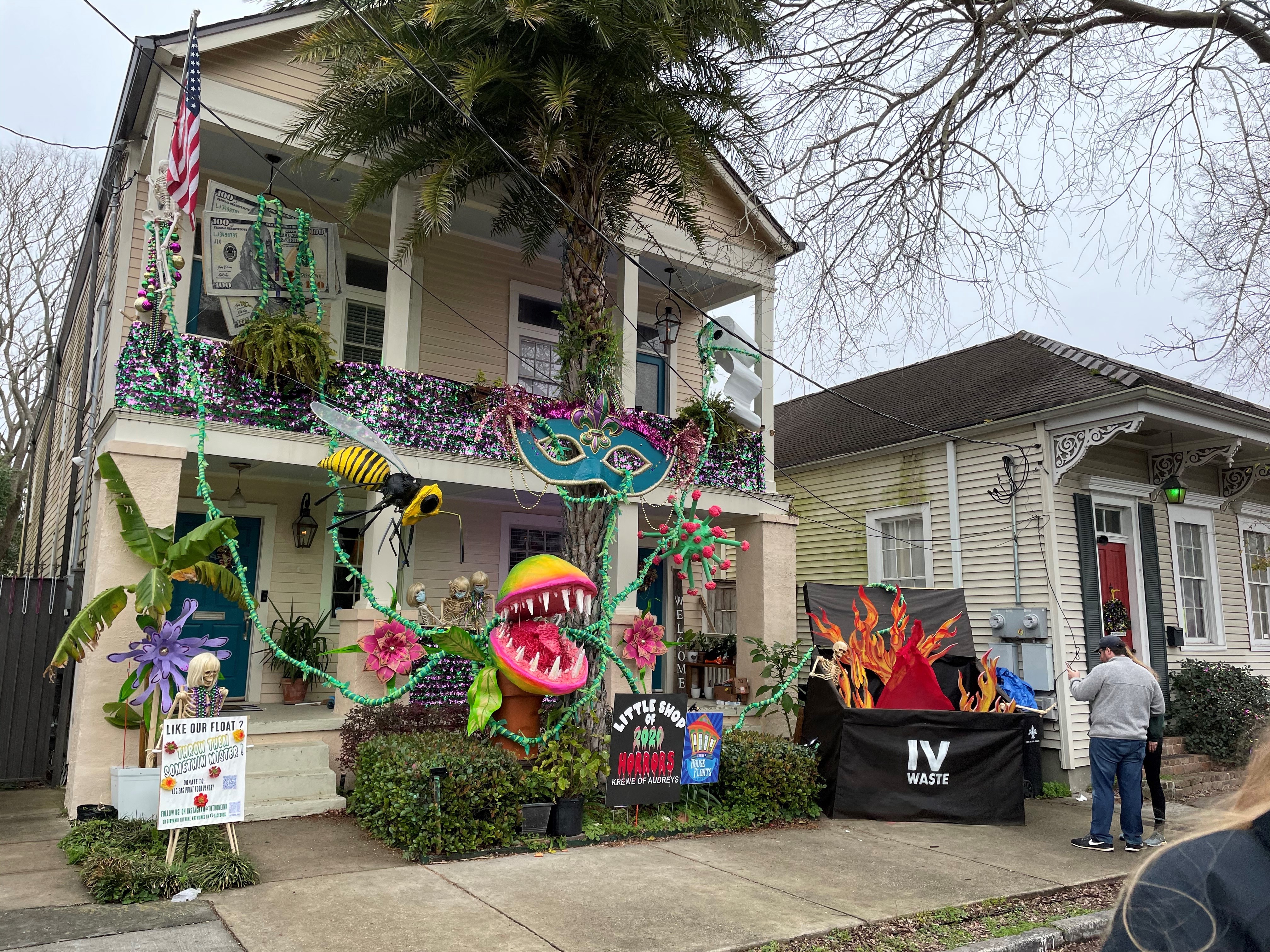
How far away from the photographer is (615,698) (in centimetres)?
814

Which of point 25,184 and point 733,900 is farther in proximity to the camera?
point 25,184

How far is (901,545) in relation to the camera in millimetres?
14508

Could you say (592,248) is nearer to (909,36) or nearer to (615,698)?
(909,36)

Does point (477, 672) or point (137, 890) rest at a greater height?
point (477, 672)

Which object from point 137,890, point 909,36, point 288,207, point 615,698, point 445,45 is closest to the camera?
point 137,890

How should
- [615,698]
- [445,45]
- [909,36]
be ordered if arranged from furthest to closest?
[445,45]
[615,698]
[909,36]

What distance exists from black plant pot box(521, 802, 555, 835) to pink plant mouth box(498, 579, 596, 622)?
5.19 ft

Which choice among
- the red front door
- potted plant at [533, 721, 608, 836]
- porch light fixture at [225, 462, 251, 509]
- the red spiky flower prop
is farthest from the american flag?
the red front door

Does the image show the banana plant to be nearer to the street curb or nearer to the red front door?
the street curb

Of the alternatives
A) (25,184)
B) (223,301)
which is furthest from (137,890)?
(25,184)

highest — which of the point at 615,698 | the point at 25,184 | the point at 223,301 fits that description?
the point at 25,184

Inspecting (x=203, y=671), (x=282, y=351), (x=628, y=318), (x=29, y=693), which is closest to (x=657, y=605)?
(x=628, y=318)

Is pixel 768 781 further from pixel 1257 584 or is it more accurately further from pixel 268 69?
pixel 1257 584

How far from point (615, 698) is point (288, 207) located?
26.0ft
